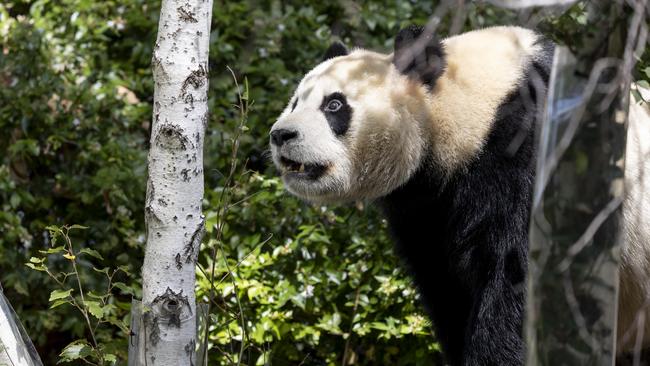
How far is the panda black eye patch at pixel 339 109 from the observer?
4109mm

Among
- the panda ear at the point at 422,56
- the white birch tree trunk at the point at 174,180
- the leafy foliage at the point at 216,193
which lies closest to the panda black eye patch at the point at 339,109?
the panda ear at the point at 422,56

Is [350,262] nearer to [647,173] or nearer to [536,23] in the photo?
[647,173]

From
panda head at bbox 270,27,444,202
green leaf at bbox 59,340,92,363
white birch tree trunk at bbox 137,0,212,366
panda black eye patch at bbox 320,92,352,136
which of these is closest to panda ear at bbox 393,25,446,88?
panda head at bbox 270,27,444,202

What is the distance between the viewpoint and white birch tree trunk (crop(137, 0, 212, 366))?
332cm

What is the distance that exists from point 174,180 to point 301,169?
35.8 inches

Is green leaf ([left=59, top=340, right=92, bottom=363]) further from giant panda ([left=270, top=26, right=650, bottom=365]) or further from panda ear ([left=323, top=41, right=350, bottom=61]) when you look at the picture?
panda ear ([left=323, top=41, right=350, bottom=61])

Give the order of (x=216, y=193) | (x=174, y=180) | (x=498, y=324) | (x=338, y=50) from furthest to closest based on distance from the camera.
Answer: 1. (x=216, y=193)
2. (x=338, y=50)
3. (x=498, y=324)
4. (x=174, y=180)

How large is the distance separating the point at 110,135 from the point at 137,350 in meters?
2.88

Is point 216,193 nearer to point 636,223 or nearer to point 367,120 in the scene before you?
point 367,120

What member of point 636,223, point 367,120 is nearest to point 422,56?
point 367,120

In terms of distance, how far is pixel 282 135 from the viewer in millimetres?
3959

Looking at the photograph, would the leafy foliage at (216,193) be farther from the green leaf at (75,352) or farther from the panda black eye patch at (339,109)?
the green leaf at (75,352)

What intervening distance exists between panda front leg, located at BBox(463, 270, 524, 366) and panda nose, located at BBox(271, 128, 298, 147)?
0.98m

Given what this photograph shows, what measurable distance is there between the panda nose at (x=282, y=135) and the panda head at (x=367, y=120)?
6cm
